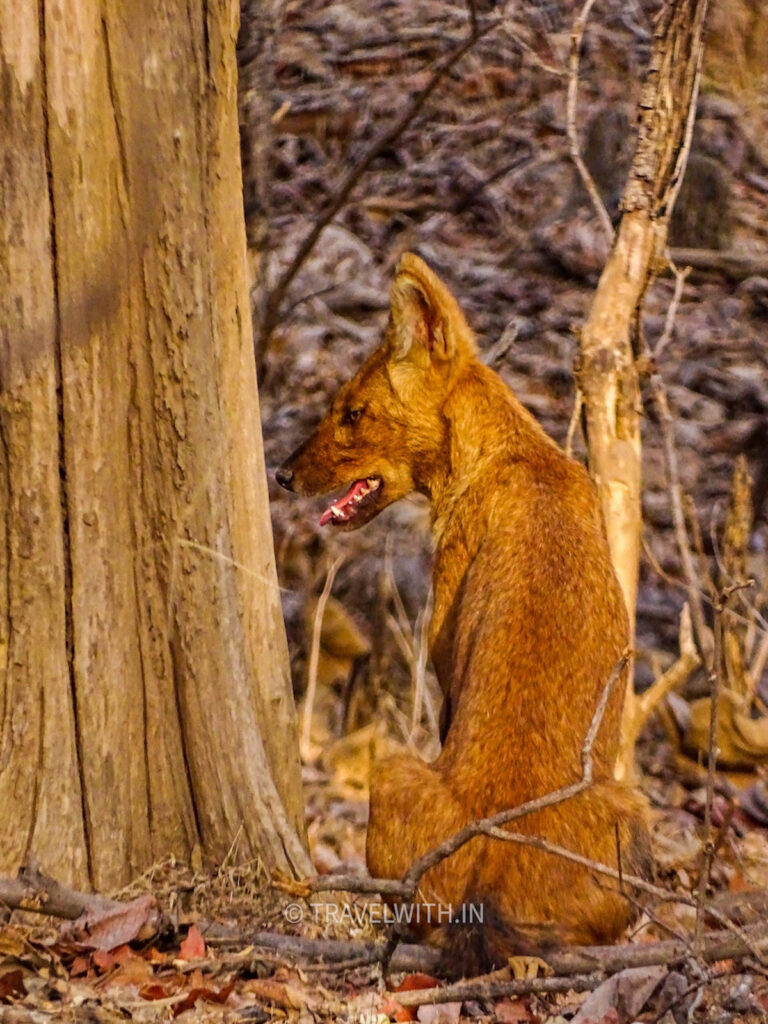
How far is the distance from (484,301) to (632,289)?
4951mm

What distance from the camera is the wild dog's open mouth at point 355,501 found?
206 inches

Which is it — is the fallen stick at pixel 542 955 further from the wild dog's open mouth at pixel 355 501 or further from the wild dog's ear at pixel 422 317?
the wild dog's ear at pixel 422 317

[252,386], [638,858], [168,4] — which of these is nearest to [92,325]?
[252,386]

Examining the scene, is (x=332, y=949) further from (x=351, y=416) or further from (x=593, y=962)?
(x=351, y=416)

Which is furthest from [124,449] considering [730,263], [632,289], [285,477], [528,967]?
[730,263]

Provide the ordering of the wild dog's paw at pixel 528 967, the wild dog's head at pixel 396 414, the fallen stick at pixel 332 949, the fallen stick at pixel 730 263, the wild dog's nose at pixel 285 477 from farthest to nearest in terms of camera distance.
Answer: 1. the fallen stick at pixel 730 263
2. the wild dog's nose at pixel 285 477
3. the wild dog's head at pixel 396 414
4. the fallen stick at pixel 332 949
5. the wild dog's paw at pixel 528 967

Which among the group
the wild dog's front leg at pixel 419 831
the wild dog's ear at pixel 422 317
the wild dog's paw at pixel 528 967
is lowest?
the wild dog's paw at pixel 528 967

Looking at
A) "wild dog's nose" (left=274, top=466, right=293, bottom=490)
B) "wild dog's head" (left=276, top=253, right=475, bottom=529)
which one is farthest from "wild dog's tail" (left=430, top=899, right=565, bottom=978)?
"wild dog's nose" (left=274, top=466, right=293, bottom=490)

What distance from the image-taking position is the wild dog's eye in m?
5.22

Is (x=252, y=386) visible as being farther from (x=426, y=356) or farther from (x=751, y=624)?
(x=751, y=624)

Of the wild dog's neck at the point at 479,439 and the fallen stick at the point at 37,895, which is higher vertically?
the wild dog's neck at the point at 479,439

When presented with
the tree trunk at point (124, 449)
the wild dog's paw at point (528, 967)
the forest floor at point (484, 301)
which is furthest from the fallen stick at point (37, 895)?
the forest floor at point (484, 301)

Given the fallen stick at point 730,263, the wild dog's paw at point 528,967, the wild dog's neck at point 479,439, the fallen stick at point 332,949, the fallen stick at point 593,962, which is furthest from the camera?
the fallen stick at point 730,263

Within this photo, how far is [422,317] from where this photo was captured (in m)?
4.96
